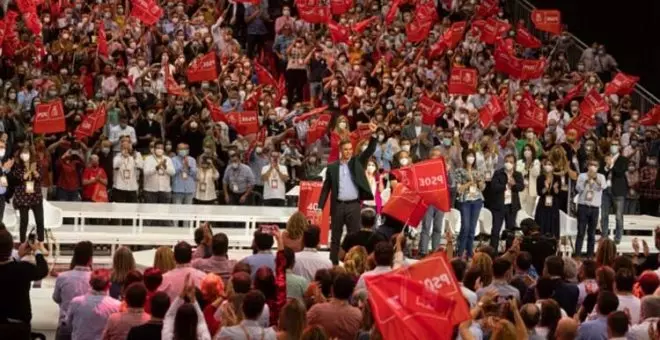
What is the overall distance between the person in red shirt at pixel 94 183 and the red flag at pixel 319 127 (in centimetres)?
424

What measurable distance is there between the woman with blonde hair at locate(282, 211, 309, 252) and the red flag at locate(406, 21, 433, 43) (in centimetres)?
1595

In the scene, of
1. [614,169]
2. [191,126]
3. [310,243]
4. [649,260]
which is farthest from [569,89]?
[310,243]

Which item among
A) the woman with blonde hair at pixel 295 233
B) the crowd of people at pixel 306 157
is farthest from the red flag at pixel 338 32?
the woman with blonde hair at pixel 295 233

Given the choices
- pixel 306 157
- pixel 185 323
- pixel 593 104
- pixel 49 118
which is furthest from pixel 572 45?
pixel 185 323

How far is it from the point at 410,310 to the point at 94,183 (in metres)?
12.8

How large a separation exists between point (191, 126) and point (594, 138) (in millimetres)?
7506

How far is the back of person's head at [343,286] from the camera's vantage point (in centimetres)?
1126

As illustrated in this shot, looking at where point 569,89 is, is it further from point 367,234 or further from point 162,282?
point 162,282

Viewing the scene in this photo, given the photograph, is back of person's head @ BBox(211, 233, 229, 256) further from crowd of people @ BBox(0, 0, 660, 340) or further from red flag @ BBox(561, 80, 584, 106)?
red flag @ BBox(561, 80, 584, 106)

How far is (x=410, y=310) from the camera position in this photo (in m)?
10.4

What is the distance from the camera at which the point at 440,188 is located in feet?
61.6

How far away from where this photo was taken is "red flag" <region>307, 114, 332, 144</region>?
25391 mm

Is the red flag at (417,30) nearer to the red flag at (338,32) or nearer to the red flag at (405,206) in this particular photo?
the red flag at (338,32)

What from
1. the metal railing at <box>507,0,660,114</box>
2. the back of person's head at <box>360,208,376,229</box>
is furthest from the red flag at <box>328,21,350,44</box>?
the back of person's head at <box>360,208,376,229</box>
